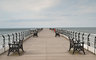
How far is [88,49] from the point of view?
33.0 feet

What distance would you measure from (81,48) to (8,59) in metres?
4.31

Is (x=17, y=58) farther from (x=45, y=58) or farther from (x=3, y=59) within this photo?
(x=45, y=58)

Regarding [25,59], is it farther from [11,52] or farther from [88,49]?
[88,49]

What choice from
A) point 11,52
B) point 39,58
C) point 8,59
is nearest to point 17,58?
point 8,59

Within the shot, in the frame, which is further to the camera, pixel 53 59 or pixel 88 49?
pixel 88 49

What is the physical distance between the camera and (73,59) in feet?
24.8

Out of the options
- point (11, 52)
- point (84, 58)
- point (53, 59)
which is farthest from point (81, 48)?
point (11, 52)

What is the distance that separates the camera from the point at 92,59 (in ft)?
24.7

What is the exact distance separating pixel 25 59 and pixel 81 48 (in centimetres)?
350

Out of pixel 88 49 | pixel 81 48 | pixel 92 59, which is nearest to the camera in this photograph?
pixel 92 59

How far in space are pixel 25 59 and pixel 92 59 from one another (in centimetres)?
343

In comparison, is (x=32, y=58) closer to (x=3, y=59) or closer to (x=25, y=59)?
(x=25, y=59)

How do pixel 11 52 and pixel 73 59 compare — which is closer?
pixel 73 59

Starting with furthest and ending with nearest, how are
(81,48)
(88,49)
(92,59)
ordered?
1. (88,49)
2. (81,48)
3. (92,59)
